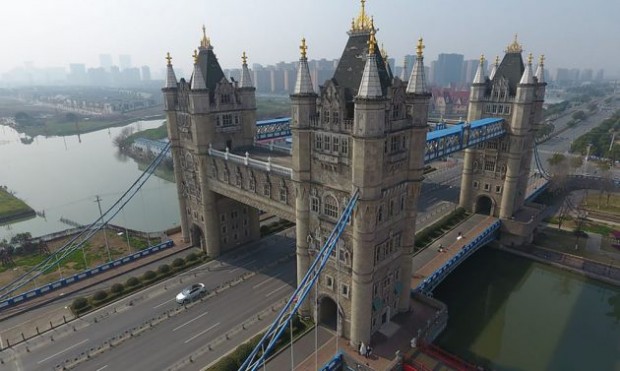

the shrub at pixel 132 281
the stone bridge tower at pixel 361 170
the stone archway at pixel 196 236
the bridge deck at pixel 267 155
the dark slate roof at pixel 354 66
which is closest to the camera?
the stone bridge tower at pixel 361 170

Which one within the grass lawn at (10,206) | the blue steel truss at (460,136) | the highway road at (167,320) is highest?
the blue steel truss at (460,136)

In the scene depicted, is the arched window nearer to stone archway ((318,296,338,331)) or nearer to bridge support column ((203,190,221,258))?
stone archway ((318,296,338,331))

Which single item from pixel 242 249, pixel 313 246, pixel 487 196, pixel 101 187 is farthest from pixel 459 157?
pixel 101 187

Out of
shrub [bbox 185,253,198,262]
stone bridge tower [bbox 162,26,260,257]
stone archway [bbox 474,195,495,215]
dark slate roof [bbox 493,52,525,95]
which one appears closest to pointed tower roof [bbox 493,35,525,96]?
dark slate roof [bbox 493,52,525,95]

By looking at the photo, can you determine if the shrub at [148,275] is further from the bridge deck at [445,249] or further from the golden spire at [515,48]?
the golden spire at [515,48]

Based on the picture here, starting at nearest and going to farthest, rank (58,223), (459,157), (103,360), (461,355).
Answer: (103,360)
(461,355)
(58,223)
(459,157)

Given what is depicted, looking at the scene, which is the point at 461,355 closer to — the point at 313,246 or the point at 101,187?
the point at 313,246

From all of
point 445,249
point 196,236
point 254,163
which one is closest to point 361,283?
point 254,163

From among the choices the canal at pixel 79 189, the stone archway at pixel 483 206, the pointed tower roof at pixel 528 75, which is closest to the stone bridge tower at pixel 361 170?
the pointed tower roof at pixel 528 75
